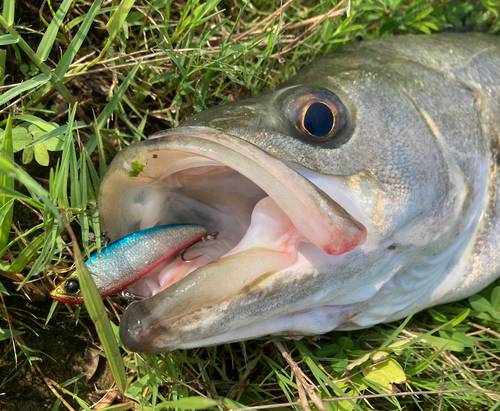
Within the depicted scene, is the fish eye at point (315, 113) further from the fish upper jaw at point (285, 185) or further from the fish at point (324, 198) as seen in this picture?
the fish upper jaw at point (285, 185)

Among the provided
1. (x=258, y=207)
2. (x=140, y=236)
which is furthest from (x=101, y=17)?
(x=258, y=207)

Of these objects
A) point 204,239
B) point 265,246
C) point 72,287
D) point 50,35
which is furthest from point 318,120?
point 50,35

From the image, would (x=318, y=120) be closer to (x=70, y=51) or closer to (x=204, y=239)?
(x=204, y=239)

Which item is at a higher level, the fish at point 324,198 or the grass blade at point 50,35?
the grass blade at point 50,35

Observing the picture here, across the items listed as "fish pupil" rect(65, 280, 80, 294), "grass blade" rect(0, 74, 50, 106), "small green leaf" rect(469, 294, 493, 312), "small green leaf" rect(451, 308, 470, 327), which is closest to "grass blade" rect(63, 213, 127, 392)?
"fish pupil" rect(65, 280, 80, 294)

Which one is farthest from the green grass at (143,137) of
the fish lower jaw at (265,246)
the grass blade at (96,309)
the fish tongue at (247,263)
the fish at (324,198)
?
the fish lower jaw at (265,246)

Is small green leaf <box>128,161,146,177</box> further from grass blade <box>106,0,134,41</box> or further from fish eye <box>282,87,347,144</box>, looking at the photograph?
grass blade <box>106,0,134,41</box>
